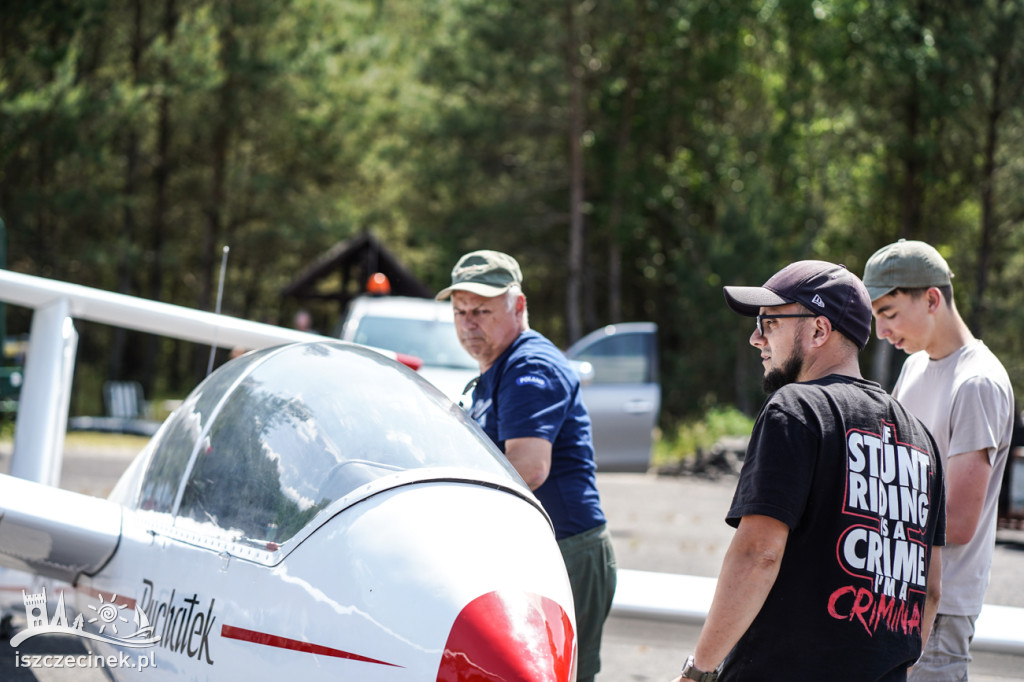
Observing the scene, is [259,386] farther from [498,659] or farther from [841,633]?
[841,633]

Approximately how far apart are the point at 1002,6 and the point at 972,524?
Answer: 21.6 meters

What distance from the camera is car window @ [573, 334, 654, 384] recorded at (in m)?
10.4

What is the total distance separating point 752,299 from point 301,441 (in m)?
1.18

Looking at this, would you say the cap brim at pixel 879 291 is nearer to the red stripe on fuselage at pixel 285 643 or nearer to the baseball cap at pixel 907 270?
the baseball cap at pixel 907 270

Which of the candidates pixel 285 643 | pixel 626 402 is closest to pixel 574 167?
pixel 626 402

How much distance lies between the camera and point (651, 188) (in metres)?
29.7

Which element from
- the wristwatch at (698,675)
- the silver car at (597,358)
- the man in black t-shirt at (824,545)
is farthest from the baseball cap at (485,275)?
the silver car at (597,358)

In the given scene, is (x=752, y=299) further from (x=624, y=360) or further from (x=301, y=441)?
(x=624, y=360)

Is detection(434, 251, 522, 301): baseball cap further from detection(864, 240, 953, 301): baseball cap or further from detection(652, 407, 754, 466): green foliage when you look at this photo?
detection(652, 407, 754, 466): green foliage

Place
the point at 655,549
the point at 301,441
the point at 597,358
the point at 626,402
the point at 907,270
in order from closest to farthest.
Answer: the point at 301,441, the point at 907,270, the point at 655,549, the point at 597,358, the point at 626,402

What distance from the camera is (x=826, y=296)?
2213mm

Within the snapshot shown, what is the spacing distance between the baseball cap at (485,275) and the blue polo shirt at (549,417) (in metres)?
0.19

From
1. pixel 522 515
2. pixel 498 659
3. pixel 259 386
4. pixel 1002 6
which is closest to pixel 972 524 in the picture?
pixel 522 515

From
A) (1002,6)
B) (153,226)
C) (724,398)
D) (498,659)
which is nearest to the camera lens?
(498,659)
